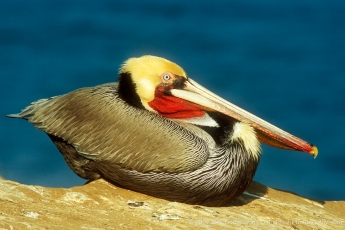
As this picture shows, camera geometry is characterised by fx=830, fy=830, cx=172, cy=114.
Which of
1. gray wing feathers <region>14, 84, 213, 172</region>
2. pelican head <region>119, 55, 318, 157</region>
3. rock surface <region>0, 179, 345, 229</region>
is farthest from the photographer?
pelican head <region>119, 55, 318, 157</region>

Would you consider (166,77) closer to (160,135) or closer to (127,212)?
(160,135)

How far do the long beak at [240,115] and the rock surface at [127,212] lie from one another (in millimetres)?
505

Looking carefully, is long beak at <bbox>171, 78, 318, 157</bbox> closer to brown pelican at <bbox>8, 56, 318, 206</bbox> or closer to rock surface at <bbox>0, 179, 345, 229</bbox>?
brown pelican at <bbox>8, 56, 318, 206</bbox>

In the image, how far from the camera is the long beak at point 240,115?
595 centimetres

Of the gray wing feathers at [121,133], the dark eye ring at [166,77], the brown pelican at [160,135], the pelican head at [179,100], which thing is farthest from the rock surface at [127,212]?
the dark eye ring at [166,77]

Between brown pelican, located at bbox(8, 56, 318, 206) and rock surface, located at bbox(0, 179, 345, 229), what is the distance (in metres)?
0.13

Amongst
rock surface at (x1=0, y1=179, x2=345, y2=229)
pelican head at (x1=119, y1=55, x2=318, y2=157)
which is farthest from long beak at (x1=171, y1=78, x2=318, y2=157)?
rock surface at (x1=0, y1=179, x2=345, y2=229)

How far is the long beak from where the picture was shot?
595 centimetres

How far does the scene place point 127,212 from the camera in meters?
5.38

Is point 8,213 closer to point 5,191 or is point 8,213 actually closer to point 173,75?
point 5,191

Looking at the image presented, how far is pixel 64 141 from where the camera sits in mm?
5914

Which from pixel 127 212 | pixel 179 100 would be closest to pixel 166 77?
pixel 179 100

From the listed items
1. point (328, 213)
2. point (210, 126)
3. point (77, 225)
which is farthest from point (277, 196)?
point (77, 225)

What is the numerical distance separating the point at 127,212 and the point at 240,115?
1.17 m
